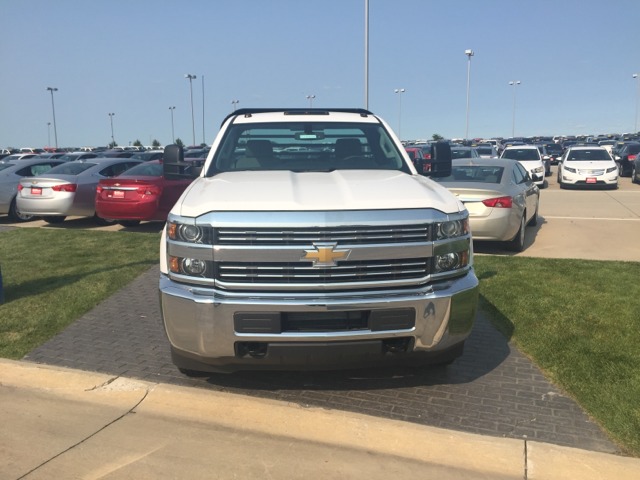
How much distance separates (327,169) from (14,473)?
10.1 ft

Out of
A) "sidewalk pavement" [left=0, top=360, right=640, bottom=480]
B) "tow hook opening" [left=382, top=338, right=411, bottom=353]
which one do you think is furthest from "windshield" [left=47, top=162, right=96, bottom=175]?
"tow hook opening" [left=382, top=338, right=411, bottom=353]

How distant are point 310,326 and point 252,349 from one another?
0.40 meters

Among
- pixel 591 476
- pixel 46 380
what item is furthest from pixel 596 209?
pixel 46 380

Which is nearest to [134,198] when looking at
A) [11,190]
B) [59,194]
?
[59,194]

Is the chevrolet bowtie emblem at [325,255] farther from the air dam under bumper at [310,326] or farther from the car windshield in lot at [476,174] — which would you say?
the car windshield in lot at [476,174]

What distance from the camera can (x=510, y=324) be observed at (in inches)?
212

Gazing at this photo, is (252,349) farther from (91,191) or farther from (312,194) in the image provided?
(91,191)

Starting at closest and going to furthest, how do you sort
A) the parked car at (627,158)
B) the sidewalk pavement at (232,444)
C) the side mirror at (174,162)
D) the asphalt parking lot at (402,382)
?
the sidewalk pavement at (232,444) < the asphalt parking lot at (402,382) < the side mirror at (174,162) < the parked car at (627,158)

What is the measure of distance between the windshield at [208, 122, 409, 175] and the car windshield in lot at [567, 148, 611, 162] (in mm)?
18887

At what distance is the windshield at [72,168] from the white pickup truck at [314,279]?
34.8ft

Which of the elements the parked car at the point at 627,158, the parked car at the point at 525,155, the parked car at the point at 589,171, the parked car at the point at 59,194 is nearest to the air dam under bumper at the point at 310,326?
the parked car at the point at 59,194

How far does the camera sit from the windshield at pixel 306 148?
195 inches

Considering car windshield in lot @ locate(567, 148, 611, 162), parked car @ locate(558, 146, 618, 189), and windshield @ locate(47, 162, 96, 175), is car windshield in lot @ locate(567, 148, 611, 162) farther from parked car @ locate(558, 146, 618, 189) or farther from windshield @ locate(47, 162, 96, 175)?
windshield @ locate(47, 162, 96, 175)

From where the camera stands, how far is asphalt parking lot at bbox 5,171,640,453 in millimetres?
3619
